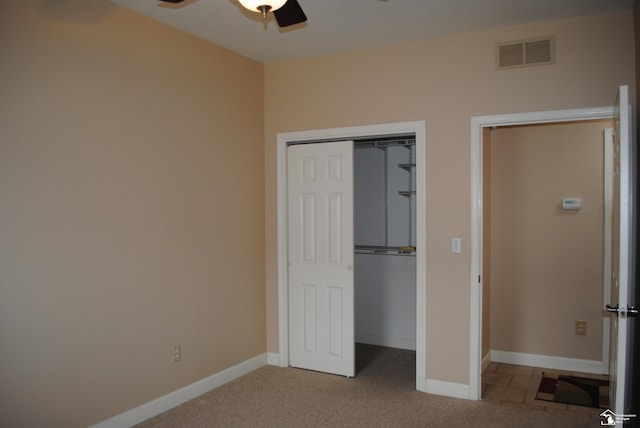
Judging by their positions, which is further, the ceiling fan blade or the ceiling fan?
the ceiling fan blade

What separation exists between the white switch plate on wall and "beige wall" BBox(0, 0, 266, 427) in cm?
171

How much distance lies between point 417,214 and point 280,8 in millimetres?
2043

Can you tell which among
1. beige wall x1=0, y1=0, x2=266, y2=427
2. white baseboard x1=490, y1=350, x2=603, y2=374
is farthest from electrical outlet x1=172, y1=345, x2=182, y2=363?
white baseboard x1=490, y1=350, x2=603, y2=374

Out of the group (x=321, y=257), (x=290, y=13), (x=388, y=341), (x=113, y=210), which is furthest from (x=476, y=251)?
(x=113, y=210)

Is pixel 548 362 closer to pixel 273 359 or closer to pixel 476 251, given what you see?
pixel 476 251

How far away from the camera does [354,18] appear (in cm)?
335

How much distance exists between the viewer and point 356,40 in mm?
3799

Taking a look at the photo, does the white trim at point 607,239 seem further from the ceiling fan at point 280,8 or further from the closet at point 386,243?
the ceiling fan at point 280,8

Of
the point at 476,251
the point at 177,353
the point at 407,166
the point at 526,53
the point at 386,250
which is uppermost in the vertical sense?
the point at 526,53

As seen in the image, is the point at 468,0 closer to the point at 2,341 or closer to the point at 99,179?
the point at 99,179

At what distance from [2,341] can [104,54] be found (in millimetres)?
1727

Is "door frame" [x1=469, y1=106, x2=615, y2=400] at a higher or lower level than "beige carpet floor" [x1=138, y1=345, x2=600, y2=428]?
higher

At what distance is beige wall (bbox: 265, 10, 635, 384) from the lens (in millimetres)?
3287

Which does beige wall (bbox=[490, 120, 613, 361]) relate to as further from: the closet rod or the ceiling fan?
the ceiling fan
